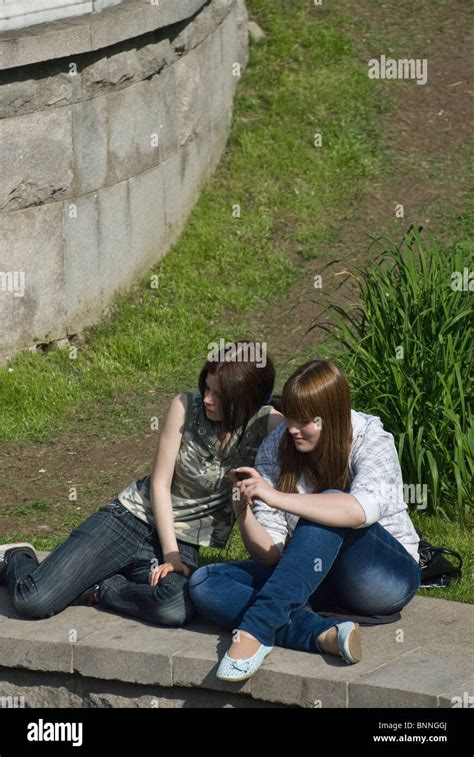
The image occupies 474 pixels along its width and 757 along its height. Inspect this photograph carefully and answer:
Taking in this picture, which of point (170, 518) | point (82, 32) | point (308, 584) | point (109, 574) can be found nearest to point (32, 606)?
point (109, 574)

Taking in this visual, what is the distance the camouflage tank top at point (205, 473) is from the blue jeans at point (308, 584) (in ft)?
0.75

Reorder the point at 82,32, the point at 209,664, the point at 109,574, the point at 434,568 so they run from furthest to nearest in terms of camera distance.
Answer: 1. the point at 82,32
2. the point at 434,568
3. the point at 109,574
4. the point at 209,664

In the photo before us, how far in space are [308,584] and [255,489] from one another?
0.34 meters

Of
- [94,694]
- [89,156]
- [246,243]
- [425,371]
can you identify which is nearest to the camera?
[94,694]

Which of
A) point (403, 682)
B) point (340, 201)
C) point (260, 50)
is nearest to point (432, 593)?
point (403, 682)

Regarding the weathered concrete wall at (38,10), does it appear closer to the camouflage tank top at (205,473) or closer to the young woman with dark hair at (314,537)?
the camouflage tank top at (205,473)

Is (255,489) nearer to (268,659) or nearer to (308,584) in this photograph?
(308,584)

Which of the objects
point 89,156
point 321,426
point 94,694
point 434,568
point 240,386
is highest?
point 89,156

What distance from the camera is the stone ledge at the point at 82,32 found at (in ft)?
22.4

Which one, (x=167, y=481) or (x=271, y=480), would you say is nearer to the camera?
(x=271, y=480)

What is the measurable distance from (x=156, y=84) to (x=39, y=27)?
3.29ft

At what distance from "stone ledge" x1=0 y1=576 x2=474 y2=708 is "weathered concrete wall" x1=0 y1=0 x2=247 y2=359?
318cm

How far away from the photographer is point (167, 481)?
14.3ft

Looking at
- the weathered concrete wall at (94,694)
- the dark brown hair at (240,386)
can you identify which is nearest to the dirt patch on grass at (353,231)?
the weathered concrete wall at (94,694)
